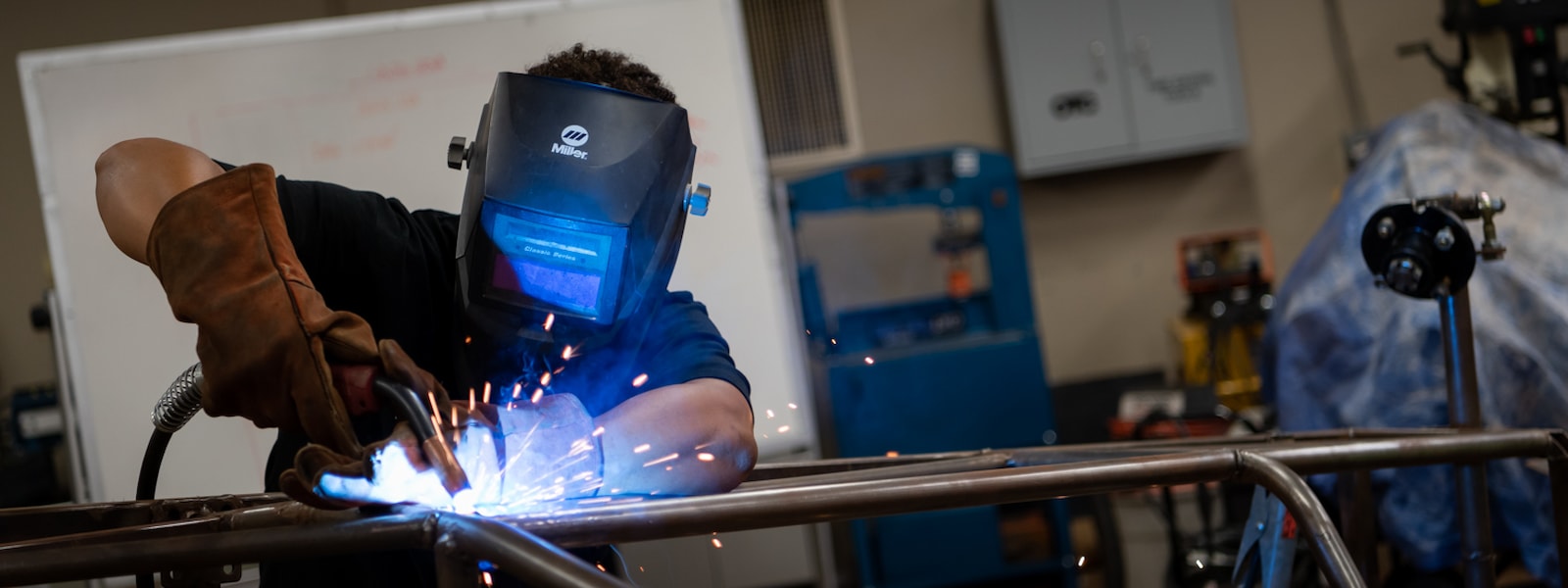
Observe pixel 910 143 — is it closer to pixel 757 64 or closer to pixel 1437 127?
pixel 757 64

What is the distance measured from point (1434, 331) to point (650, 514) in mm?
1797

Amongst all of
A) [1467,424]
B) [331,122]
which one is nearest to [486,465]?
[1467,424]

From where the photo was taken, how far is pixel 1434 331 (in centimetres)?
199

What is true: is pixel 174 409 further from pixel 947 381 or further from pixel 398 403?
pixel 947 381

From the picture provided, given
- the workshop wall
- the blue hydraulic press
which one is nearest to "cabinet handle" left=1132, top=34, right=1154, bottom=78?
the workshop wall

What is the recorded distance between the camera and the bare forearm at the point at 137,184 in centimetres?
92

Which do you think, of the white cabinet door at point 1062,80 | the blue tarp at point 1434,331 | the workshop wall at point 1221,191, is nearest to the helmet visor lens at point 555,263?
the blue tarp at point 1434,331

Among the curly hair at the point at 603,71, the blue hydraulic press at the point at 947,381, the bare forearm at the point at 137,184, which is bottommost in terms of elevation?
the blue hydraulic press at the point at 947,381

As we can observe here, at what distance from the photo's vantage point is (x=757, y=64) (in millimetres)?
4004

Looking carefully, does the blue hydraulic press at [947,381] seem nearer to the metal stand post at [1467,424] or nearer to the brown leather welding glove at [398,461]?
the metal stand post at [1467,424]

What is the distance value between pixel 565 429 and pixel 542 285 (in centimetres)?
11

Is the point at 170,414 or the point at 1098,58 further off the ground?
the point at 1098,58

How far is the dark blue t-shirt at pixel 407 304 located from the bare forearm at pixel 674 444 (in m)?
0.04

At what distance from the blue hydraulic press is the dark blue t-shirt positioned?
78.0 inches
